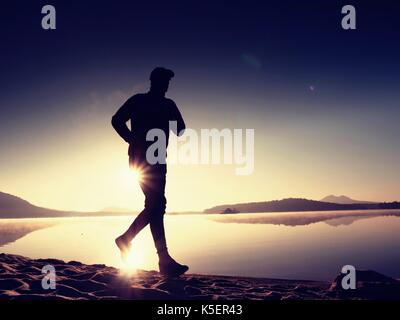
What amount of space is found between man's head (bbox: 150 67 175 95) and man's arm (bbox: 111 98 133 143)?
21.1 inches

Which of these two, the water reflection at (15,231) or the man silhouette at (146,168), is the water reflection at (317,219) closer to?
the water reflection at (15,231)

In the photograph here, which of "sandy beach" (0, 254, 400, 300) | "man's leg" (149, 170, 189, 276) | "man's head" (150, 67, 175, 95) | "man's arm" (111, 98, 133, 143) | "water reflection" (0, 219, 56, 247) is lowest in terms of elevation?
"water reflection" (0, 219, 56, 247)

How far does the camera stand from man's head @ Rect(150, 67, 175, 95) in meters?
6.84

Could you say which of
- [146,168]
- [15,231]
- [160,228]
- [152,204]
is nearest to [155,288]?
[160,228]

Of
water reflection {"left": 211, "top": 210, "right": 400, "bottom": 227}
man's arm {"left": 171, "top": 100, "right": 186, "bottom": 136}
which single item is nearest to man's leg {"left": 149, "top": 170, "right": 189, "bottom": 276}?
man's arm {"left": 171, "top": 100, "right": 186, "bottom": 136}

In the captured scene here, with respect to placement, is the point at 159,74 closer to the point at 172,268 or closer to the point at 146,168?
the point at 146,168

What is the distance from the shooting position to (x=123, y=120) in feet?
21.9

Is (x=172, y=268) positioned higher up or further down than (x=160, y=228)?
further down

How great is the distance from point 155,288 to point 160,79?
367cm

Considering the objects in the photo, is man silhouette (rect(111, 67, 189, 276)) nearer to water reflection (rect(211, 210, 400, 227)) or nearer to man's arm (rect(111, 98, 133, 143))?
man's arm (rect(111, 98, 133, 143))
